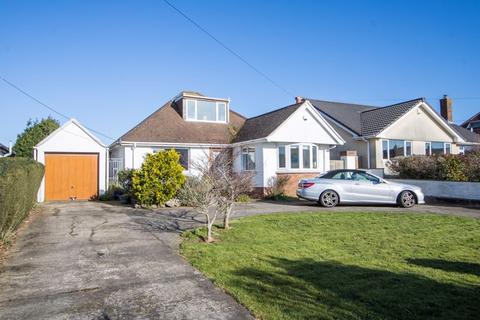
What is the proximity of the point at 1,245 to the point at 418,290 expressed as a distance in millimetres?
8062

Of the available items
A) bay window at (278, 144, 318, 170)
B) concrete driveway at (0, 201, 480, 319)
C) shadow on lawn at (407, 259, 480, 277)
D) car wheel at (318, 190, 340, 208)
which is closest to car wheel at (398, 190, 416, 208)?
car wheel at (318, 190, 340, 208)

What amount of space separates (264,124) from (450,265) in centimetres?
1511

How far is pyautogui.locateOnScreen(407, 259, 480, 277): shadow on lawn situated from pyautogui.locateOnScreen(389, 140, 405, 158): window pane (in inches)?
738

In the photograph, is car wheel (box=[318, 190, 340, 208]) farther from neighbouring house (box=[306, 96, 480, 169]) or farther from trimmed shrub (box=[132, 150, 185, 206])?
neighbouring house (box=[306, 96, 480, 169])

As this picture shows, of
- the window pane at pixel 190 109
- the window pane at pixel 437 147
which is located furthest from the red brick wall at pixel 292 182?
the window pane at pixel 437 147

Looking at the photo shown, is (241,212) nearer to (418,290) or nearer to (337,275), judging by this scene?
(337,275)

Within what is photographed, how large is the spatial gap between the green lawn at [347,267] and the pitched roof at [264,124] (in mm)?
9532

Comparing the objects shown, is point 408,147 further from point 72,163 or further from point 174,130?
point 72,163

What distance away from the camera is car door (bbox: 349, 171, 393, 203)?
46.0 feet

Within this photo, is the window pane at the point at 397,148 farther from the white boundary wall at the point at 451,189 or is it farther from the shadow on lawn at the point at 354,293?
the shadow on lawn at the point at 354,293

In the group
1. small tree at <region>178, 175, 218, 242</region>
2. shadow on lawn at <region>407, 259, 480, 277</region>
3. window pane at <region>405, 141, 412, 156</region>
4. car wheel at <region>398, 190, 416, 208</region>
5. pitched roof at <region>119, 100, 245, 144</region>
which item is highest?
pitched roof at <region>119, 100, 245, 144</region>

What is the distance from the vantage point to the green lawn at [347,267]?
426 cm

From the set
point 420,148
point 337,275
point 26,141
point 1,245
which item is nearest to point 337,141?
point 420,148

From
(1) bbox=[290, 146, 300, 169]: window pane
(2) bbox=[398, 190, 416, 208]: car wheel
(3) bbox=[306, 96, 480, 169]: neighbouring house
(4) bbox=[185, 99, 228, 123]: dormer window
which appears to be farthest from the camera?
(3) bbox=[306, 96, 480, 169]: neighbouring house
